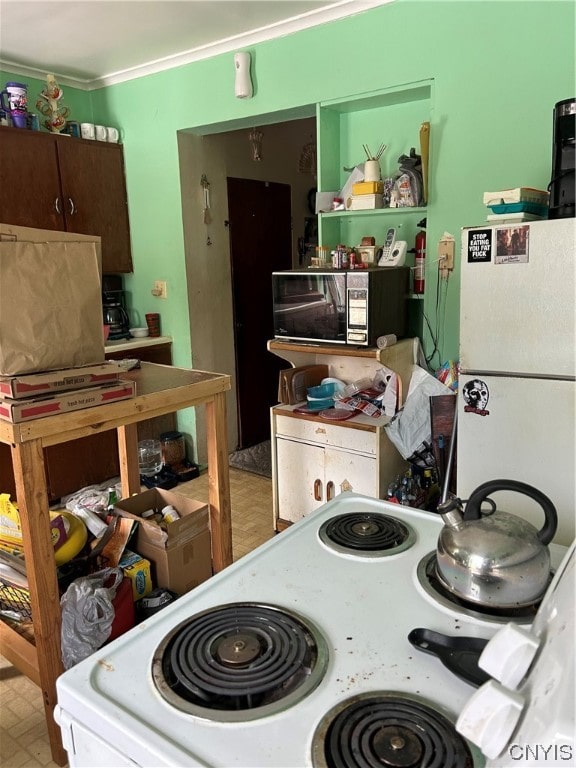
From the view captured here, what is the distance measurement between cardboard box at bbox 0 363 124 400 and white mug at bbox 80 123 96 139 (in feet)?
8.54

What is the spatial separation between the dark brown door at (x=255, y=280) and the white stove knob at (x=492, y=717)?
3.71 m

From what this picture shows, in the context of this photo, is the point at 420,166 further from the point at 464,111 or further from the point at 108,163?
the point at 108,163

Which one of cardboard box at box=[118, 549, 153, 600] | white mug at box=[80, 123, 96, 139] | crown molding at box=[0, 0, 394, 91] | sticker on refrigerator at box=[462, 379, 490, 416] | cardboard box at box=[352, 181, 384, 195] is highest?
crown molding at box=[0, 0, 394, 91]

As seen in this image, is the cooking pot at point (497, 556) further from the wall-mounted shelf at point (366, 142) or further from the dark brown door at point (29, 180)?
the dark brown door at point (29, 180)

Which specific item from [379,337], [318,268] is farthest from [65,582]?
[318,268]

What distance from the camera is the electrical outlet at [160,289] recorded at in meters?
3.79

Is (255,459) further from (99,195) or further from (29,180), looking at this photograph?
(29,180)

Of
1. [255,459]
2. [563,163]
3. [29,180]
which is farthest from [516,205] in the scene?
[29,180]

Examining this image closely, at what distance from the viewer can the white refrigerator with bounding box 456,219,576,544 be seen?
1.88 metres

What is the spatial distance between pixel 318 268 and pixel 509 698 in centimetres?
241

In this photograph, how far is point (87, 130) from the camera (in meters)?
3.62

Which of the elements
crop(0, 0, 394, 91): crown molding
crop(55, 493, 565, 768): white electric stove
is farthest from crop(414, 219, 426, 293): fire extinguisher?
crop(55, 493, 565, 768): white electric stove

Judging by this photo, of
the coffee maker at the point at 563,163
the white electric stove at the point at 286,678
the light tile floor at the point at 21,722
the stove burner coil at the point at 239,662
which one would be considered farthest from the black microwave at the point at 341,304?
the stove burner coil at the point at 239,662

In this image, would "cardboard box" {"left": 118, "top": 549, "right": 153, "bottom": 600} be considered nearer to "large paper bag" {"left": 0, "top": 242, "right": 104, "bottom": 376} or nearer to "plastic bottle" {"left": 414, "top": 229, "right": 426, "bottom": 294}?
"large paper bag" {"left": 0, "top": 242, "right": 104, "bottom": 376}
